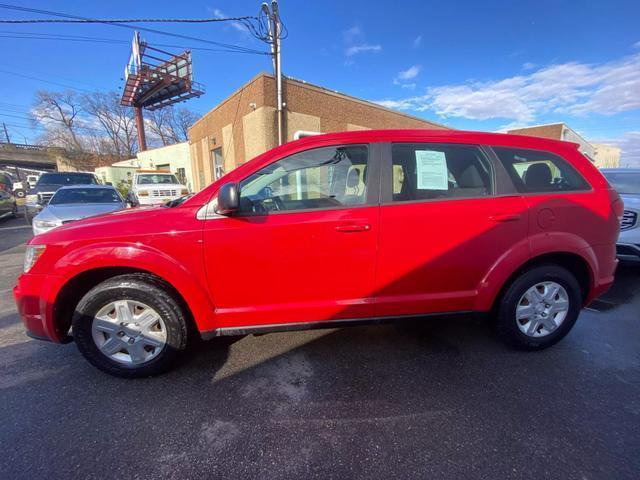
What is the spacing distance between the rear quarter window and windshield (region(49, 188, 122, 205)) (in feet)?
24.9

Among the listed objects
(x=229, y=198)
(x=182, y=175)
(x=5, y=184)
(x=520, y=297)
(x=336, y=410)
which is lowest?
(x=336, y=410)

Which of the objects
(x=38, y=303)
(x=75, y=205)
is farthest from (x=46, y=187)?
(x=38, y=303)

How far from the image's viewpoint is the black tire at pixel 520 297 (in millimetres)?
2562

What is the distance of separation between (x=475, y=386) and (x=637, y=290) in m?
3.88

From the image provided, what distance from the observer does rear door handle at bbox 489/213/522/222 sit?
93.9 inches

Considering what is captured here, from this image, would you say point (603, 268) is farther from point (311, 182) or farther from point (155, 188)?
point (155, 188)

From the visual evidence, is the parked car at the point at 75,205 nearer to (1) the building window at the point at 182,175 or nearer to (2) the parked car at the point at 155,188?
(2) the parked car at the point at 155,188

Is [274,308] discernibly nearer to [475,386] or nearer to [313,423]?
[313,423]

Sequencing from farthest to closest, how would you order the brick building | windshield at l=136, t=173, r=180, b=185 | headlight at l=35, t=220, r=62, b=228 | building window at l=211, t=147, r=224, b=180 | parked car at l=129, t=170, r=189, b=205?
building window at l=211, t=147, r=224, b=180
windshield at l=136, t=173, r=180, b=185
parked car at l=129, t=170, r=189, b=205
the brick building
headlight at l=35, t=220, r=62, b=228

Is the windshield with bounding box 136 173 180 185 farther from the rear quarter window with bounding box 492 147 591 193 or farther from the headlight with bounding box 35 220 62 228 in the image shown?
the rear quarter window with bounding box 492 147 591 193

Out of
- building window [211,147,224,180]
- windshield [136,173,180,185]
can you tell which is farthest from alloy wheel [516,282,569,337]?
building window [211,147,224,180]

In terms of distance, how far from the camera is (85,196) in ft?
22.0

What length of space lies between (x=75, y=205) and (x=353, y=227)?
6.43 m

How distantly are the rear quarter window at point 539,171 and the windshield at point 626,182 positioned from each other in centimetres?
414
